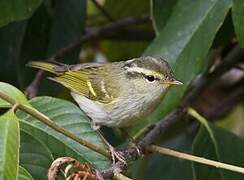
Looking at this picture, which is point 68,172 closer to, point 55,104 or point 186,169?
point 55,104

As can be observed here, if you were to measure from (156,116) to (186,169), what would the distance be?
611 millimetres

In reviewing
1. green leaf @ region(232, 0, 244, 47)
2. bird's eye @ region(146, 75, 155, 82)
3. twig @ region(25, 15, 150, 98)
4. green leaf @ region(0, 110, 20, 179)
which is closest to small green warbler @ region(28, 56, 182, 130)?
bird's eye @ region(146, 75, 155, 82)

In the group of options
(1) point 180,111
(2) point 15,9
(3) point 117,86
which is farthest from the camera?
(3) point 117,86

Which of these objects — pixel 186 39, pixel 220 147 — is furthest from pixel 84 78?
pixel 220 147

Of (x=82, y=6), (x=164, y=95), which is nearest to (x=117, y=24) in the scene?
(x=82, y=6)

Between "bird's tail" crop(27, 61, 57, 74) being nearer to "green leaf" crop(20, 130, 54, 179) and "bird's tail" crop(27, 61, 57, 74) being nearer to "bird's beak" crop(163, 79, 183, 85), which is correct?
"bird's beak" crop(163, 79, 183, 85)

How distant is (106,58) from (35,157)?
249cm

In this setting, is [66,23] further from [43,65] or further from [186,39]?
[186,39]

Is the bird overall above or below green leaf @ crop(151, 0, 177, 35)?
below

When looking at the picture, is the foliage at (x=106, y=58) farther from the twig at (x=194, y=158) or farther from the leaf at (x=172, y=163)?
the twig at (x=194, y=158)

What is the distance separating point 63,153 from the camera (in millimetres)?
2107

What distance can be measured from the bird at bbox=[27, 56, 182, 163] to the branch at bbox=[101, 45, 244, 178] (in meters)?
0.13

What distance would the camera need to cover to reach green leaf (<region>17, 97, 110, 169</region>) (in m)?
2.10

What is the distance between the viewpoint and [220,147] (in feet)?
9.04
